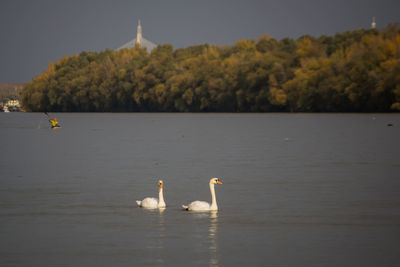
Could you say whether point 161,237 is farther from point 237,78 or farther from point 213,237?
point 237,78

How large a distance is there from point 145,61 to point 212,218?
134 meters

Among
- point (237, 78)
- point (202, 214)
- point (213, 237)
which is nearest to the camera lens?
point (213, 237)

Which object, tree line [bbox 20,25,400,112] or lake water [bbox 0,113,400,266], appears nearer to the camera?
lake water [bbox 0,113,400,266]

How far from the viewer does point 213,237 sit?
12602 millimetres

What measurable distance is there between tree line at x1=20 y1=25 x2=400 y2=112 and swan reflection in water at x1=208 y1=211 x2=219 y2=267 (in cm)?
7993

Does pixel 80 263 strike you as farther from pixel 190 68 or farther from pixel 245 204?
pixel 190 68

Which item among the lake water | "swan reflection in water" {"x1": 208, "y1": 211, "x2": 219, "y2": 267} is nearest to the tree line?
the lake water

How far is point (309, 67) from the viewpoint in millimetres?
108188

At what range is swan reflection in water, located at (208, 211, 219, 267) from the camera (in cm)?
1102

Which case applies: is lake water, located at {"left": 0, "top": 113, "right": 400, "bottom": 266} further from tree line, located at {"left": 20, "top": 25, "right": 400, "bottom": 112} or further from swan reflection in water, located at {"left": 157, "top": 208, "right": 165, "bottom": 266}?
tree line, located at {"left": 20, "top": 25, "right": 400, "bottom": 112}

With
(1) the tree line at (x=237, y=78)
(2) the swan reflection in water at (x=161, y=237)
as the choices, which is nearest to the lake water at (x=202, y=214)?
(2) the swan reflection in water at (x=161, y=237)

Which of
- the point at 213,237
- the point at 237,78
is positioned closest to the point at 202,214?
the point at 213,237

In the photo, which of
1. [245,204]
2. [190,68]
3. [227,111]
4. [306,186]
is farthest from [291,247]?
[190,68]

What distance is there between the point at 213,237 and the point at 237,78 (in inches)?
4228
